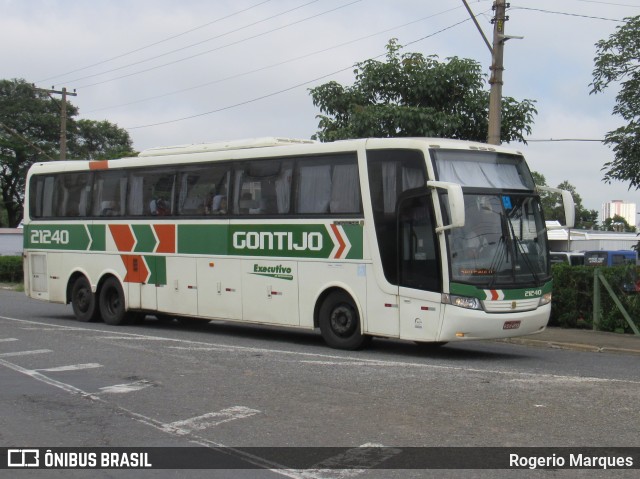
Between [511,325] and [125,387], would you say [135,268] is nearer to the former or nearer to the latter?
[125,387]

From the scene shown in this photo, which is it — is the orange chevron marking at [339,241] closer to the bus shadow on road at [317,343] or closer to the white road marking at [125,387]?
the bus shadow on road at [317,343]

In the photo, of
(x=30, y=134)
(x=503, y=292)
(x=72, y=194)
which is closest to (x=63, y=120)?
(x=72, y=194)

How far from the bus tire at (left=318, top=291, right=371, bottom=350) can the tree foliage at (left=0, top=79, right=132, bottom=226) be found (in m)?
56.7

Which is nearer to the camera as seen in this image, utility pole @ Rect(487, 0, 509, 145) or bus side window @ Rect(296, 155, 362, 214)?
bus side window @ Rect(296, 155, 362, 214)

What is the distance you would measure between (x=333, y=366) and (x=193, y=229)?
576 cm

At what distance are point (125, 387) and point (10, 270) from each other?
3411 cm

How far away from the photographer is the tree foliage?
7100 centimetres

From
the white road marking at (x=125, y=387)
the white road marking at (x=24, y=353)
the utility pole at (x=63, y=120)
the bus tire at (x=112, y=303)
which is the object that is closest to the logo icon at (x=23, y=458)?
the white road marking at (x=125, y=387)

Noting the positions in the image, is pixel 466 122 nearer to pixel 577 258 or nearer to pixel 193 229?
pixel 193 229

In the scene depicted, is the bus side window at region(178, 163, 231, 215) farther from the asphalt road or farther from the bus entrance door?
the bus entrance door

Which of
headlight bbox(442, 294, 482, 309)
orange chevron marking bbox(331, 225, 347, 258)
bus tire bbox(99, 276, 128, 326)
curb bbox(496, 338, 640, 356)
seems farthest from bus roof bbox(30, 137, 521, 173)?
→ curb bbox(496, 338, 640, 356)

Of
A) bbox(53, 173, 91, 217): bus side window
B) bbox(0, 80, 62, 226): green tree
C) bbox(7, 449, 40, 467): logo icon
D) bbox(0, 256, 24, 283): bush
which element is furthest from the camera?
bbox(0, 80, 62, 226): green tree

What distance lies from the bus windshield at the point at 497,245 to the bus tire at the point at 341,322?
2.18m

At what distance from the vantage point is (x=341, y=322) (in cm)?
1477
